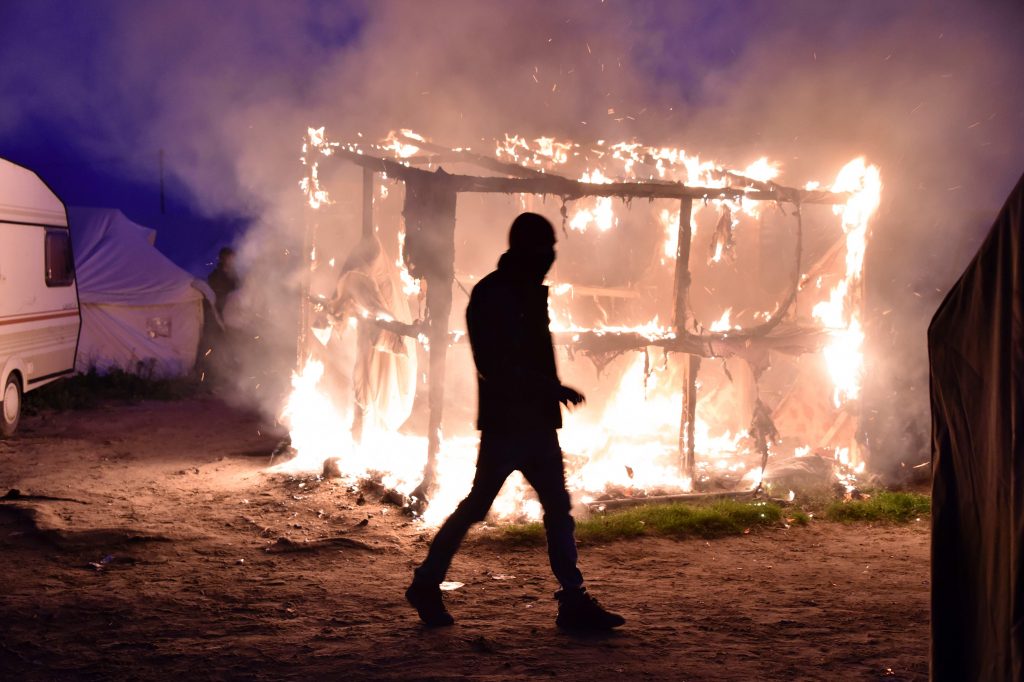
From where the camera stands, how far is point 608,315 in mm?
10586

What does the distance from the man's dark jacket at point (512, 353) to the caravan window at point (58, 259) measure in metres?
9.18

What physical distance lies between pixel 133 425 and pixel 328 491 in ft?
15.9

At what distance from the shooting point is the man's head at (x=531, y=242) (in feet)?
12.9

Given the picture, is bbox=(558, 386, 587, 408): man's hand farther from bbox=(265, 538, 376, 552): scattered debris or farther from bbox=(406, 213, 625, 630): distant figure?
bbox=(265, 538, 376, 552): scattered debris

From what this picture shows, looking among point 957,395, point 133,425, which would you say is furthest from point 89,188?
point 957,395

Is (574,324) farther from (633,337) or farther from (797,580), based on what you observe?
(797,580)

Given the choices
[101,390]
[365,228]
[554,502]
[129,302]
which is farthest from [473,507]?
[129,302]

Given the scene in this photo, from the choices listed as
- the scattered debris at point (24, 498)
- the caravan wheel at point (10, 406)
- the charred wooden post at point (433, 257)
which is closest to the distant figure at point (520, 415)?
the charred wooden post at point (433, 257)

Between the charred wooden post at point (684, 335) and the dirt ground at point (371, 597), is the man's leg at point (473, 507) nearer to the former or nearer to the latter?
the dirt ground at point (371, 597)

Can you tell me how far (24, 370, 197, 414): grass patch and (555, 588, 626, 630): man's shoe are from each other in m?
10.4

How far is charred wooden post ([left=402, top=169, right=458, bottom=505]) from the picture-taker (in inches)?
258

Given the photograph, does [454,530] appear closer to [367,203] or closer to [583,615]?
[583,615]

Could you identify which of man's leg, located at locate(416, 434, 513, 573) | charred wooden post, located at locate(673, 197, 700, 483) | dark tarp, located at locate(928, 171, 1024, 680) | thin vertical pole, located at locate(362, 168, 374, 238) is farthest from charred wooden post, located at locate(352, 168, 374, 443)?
dark tarp, located at locate(928, 171, 1024, 680)

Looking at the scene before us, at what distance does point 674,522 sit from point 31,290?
8765mm
